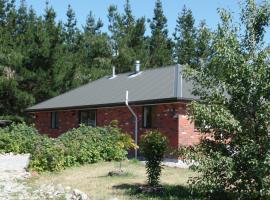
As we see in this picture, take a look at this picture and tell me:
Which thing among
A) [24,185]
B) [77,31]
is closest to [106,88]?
[24,185]

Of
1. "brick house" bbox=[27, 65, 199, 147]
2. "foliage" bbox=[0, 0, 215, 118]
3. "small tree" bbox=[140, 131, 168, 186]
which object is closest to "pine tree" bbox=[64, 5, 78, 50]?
"foliage" bbox=[0, 0, 215, 118]

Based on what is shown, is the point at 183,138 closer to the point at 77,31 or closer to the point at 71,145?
the point at 71,145

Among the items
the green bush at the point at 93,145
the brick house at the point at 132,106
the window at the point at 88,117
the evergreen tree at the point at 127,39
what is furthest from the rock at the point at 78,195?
the evergreen tree at the point at 127,39

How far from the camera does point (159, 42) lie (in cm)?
4934

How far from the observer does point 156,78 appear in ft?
78.0

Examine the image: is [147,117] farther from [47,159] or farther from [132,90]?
[47,159]

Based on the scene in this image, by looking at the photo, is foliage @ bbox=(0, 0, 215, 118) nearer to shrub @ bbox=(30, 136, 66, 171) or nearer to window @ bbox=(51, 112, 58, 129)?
window @ bbox=(51, 112, 58, 129)

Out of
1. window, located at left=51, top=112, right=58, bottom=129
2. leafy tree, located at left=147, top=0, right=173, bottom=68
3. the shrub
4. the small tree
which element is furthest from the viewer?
leafy tree, located at left=147, top=0, right=173, bottom=68

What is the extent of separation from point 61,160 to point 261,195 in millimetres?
8678

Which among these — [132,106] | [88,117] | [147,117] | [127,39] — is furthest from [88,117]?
[127,39]

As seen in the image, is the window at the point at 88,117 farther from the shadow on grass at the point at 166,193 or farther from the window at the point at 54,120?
the shadow on grass at the point at 166,193

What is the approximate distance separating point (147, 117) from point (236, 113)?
11.7 meters

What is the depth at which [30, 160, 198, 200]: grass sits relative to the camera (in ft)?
35.3

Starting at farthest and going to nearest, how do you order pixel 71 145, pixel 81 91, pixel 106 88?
pixel 81 91, pixel 106 88, pixel 71 145
